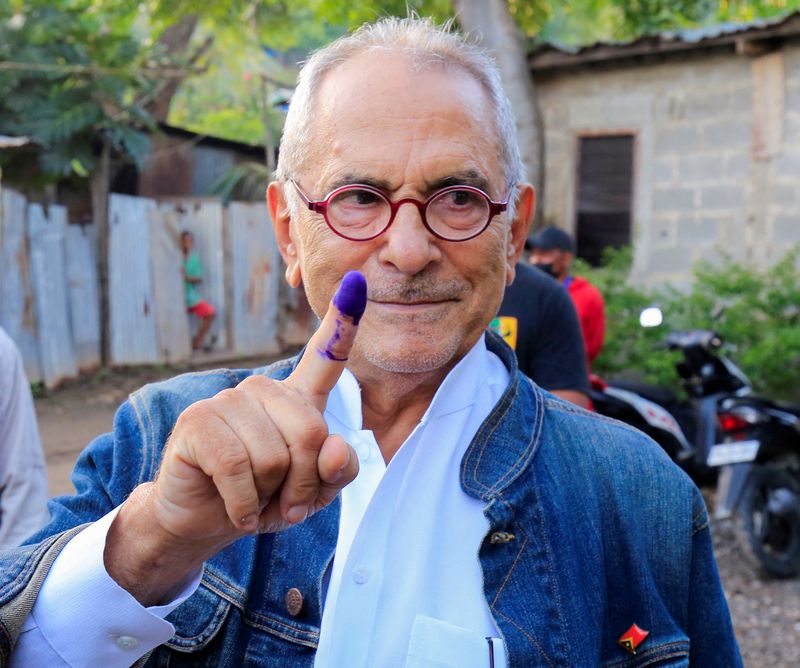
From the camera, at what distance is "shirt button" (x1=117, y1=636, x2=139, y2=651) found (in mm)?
1299

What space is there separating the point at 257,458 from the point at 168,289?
10.7m

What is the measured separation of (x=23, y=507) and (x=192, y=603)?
1.59 meters

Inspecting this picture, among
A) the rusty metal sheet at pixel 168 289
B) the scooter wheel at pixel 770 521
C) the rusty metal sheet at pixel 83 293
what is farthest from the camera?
the rusty metal sheet at pixel 168 289

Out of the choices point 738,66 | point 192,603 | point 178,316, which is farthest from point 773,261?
point 192,603

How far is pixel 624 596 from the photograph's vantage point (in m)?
1.63

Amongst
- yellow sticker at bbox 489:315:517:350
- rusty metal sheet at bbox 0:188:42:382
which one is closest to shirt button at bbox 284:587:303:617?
yellow sticker at bbox 489:315:517:350

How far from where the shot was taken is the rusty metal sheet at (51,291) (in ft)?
32.3

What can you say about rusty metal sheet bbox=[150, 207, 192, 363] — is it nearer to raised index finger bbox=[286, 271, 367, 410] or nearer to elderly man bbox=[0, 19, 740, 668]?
elderly man bbox=[0, 19, 740, 668]

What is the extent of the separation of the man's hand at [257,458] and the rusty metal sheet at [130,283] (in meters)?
10.1

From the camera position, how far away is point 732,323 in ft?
23.7

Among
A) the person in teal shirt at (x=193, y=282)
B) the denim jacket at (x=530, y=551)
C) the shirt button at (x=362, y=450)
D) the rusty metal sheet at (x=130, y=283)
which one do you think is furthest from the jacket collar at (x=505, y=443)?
the person in teal shirt at (x=193, y=282)

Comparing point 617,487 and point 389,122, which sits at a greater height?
point 389,122

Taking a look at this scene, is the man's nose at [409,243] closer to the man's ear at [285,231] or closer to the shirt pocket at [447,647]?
the man's ear at [285,231]

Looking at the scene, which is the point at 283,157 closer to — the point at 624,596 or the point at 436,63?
the point at 436,63
